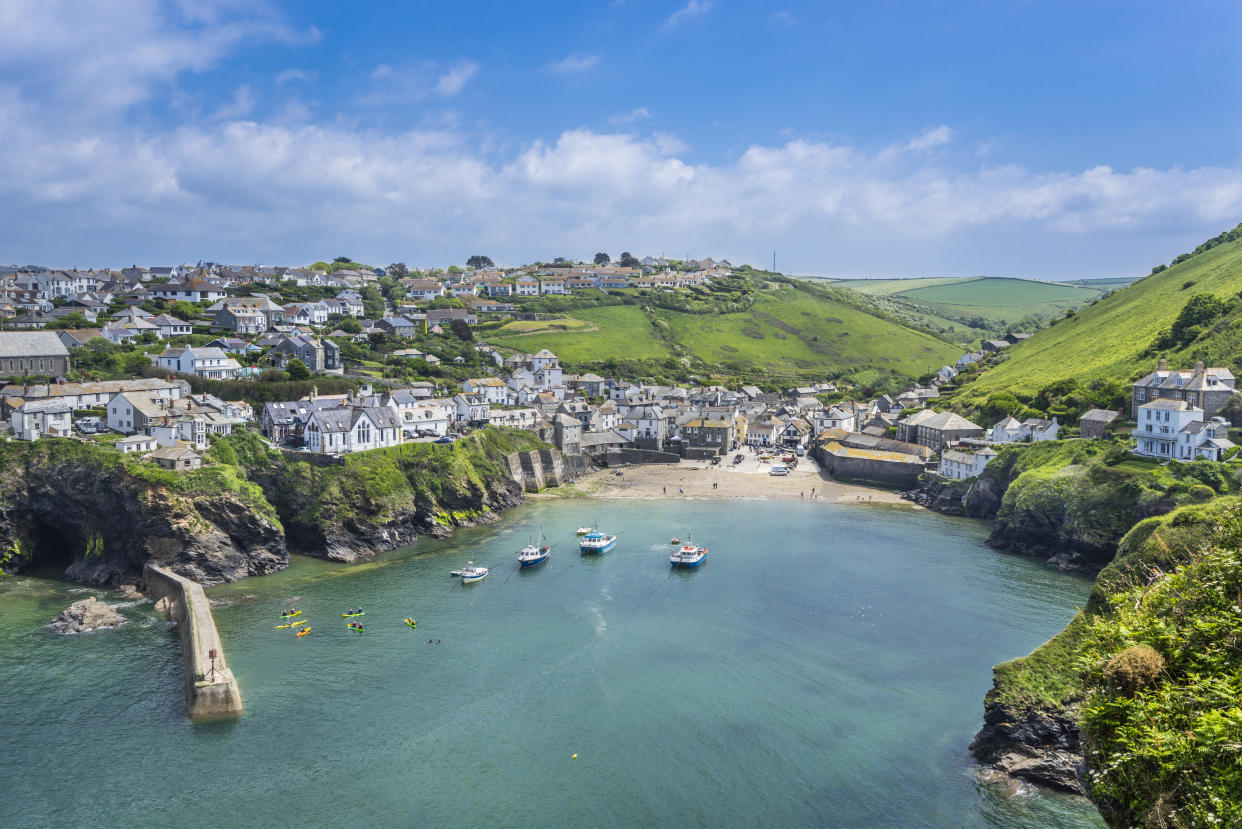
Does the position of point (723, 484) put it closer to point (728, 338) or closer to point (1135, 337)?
point (1135, 337)

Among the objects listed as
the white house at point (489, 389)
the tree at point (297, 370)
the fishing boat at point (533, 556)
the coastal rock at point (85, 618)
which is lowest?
the coastal rock at point (85, 618)

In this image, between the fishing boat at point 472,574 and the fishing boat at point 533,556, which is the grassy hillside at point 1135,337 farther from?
the fishing boat at point 472,574

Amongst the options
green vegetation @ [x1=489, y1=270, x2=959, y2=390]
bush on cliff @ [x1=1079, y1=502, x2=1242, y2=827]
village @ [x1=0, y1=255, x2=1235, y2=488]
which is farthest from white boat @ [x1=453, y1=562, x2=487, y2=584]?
green vegetation @ [x1=489, y1=270, x2=959, y2=390]

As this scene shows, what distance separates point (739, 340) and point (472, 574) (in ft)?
380

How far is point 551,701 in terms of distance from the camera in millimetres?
33031

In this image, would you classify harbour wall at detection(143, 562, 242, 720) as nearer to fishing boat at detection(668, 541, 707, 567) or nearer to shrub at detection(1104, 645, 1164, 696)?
fishing boat at detection(668, 541, 707, 567)

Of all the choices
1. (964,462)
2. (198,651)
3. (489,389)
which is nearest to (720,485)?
(964,462)

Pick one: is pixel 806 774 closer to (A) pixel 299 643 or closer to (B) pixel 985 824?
(B) pixel 985 824

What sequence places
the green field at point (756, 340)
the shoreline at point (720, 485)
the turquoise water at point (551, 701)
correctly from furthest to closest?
the green field at point (756, 340) → the shoreline at point (720, 485) → the turquoise water at point (551, 701)

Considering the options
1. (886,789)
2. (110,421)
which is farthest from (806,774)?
(110,421)

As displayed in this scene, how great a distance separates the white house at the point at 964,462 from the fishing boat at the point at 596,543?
3477cm

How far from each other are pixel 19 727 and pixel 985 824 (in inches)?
1392

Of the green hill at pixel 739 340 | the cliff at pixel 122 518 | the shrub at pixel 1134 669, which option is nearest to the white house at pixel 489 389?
the green hill at pixel 739 340

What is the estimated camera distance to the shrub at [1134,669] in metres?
15.2
